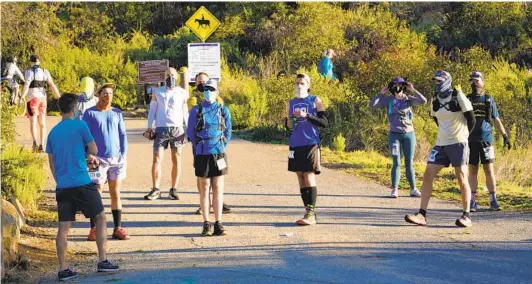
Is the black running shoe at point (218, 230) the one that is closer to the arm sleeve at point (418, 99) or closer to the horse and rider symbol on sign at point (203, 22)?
the arm sleeve at point (418, 99)

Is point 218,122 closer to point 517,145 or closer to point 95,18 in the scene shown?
point 517,145

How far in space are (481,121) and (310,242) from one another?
3.52 m

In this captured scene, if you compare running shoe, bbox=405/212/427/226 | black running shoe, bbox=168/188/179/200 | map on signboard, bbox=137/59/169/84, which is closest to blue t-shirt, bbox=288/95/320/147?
running shoe, bbox=405/212/427/226

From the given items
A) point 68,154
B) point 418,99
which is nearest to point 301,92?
point 418,99

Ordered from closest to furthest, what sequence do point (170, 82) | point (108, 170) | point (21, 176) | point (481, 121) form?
point (108, 170), point (21, 176), point (481, 121), point (170, 82)

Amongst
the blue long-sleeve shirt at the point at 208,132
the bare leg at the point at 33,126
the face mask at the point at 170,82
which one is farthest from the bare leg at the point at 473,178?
the bare leg at the point at 33,126

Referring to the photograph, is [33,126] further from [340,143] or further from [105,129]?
[105,129]

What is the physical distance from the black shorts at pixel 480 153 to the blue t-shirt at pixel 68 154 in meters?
5.85

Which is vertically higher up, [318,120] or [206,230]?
[318,120]

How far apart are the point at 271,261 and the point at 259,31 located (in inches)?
1027

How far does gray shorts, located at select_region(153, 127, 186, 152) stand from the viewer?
1205 centimetres

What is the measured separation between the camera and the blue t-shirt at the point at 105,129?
956 cm

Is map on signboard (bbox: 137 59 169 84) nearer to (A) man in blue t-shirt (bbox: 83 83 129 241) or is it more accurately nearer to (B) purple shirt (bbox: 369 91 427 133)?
(B) purple shirt (bbox: 369 91 427 133)

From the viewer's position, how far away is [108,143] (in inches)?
379
